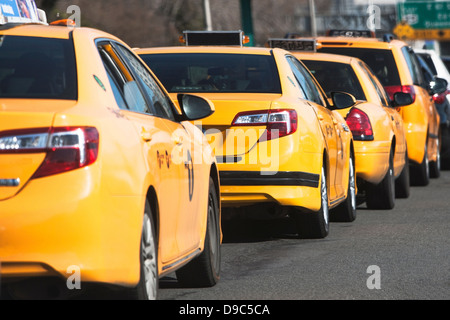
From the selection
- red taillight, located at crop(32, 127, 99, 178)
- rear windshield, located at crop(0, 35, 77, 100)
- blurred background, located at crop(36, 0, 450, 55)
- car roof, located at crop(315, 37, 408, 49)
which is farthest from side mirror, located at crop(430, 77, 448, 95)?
blurred background, located at crop(36, 0, 450, 55)

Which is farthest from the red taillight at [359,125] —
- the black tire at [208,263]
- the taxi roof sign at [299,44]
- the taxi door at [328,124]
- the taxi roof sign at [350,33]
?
the taxi roof sign at [350,33]

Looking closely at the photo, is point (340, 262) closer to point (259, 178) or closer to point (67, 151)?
point (259, 178)

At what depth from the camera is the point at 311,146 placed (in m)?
9.32

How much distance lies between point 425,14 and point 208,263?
70922mm

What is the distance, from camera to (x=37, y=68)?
18.8ft

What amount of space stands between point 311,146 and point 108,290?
4.20m

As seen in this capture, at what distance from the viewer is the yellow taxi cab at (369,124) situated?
12422 millimetres

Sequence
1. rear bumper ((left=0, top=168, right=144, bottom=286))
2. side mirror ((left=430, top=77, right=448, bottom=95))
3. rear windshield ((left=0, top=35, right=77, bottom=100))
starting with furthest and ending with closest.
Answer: side mirror ((left=430, top=77, right=448, bottom=95))
rear windshield ((left=0, top=35, right=77, bottom=100))
rear bumper ((left=0, top=168, right=144, bottom=286))

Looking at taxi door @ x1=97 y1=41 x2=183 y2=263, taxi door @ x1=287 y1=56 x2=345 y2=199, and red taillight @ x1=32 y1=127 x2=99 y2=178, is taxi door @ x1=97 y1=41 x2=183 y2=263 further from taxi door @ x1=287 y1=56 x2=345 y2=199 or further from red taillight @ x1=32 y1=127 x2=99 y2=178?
taxi door @ x1=287 y1=56 x2=345 y2=199

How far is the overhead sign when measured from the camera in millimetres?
7084

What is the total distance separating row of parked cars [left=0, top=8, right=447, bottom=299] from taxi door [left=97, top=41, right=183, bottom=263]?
13 millimetres

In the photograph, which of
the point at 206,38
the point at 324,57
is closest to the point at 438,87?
the point at 324,57
